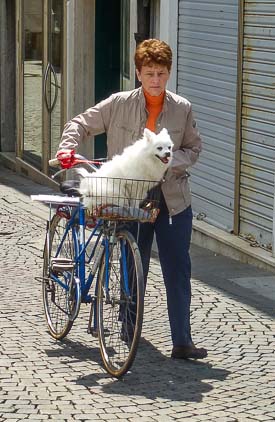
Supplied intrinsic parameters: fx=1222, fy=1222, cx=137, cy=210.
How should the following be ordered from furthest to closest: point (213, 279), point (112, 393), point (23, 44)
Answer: point (23, 44) < point (213, 279) < point (112, 393)

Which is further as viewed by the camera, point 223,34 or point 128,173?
point 223,34

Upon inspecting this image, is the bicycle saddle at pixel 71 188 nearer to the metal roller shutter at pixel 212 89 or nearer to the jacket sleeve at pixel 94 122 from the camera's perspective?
the jacket sleeve at pixel 94 122

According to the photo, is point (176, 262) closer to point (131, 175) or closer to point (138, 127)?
point (131, 175)

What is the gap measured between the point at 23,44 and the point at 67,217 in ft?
34.9

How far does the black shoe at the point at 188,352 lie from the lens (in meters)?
7.14

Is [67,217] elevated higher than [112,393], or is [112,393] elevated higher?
[67,217]

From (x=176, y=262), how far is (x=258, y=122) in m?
3.63

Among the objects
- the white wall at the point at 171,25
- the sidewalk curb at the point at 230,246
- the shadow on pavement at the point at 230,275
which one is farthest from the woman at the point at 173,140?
the white wall at the point at 171,25

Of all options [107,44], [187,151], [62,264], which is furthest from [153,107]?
[107,44]

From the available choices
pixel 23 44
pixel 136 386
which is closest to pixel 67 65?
pixel 23 44

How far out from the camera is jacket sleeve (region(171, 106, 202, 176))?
683cm

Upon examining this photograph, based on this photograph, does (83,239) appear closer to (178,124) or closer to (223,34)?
(178,124)

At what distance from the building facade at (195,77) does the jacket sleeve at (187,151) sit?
10.5 ft

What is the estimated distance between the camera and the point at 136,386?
6.64 metres
